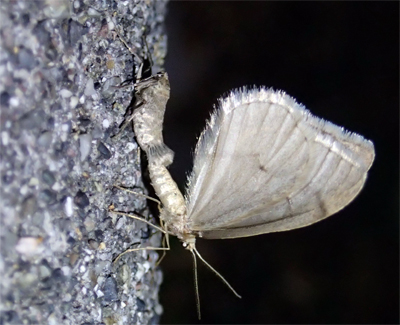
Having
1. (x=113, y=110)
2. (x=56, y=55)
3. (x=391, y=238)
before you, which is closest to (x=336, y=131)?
(x=113, y=110)

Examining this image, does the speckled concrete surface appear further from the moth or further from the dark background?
the dark background

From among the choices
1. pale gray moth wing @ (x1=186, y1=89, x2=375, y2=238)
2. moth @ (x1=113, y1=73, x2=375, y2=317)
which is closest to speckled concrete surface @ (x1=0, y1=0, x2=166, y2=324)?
moth @ (x1=113, y1=73, x2=375, y2=317)

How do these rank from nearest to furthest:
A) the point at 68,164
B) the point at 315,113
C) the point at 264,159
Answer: the point at 68,164
the point at 264,159
the point at 315,113

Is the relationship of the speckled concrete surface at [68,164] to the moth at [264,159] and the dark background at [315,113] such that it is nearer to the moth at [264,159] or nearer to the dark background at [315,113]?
the moth at [264,159]

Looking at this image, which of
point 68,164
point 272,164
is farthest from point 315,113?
point 68,164

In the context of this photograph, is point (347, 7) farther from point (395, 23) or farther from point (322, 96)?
point (322, 96)

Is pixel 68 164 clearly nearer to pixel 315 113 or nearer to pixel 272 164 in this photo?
pixel 272 164

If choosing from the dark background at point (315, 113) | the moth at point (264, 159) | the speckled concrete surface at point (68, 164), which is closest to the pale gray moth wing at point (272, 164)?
the moth at point (264, 159)
